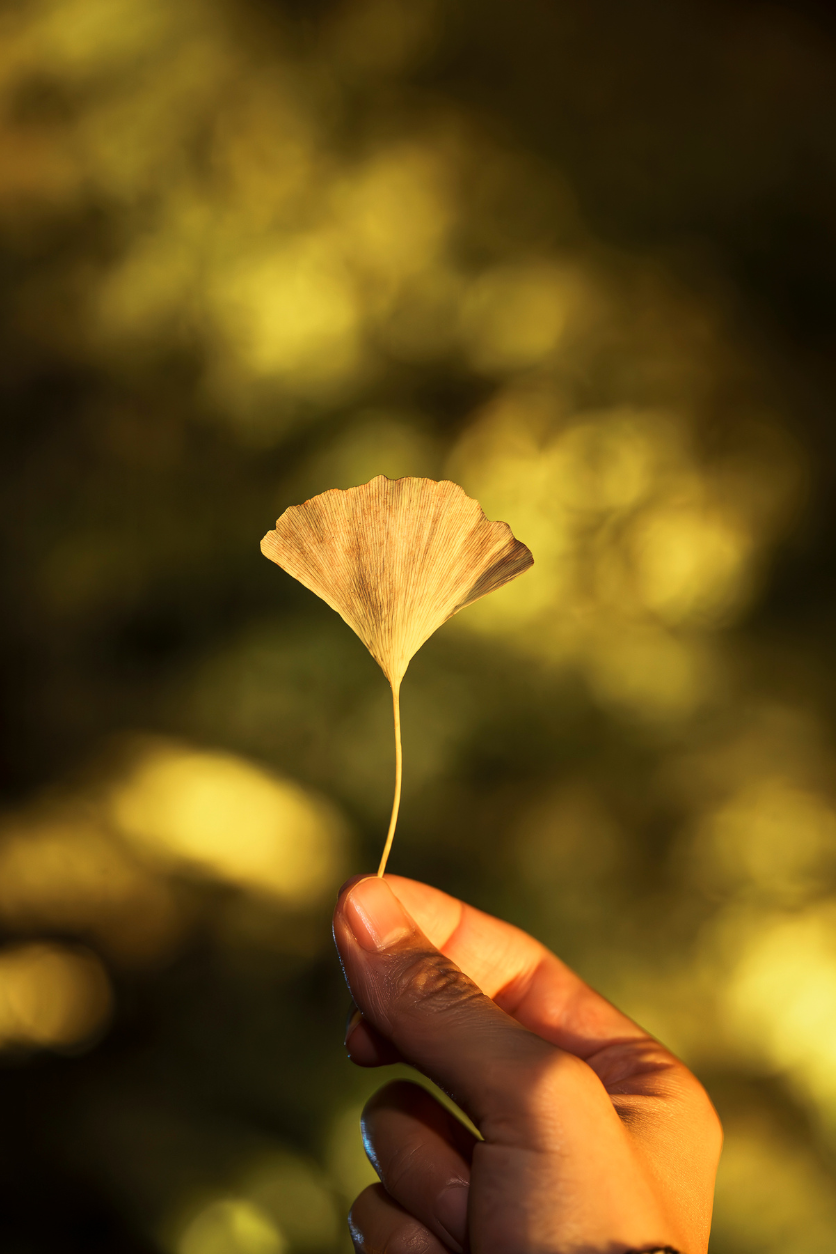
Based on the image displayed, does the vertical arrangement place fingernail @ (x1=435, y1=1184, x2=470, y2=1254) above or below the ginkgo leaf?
below

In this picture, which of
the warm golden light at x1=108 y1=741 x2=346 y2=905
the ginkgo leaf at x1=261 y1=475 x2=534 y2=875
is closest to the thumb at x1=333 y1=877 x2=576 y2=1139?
the ginkgo leaf at x1=261 y1=475 x2=534 y2=875

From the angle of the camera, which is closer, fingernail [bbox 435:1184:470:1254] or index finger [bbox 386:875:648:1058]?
fingernail [bbox 435:1184:470:1254]

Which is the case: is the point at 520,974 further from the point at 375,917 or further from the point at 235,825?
the point at 235,825

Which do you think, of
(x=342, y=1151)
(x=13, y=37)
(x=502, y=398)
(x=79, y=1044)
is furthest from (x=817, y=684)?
(x=13, y=37)

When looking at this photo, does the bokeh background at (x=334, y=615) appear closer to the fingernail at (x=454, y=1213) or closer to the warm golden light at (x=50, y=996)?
the warm golden light at (x=50, y=996)

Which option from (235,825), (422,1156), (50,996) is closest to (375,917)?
(422,1156)

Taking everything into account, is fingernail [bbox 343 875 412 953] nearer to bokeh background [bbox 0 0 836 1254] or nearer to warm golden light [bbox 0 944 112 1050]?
bokeh background [bbox 0 0 836 1254]

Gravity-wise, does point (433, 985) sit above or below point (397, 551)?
below

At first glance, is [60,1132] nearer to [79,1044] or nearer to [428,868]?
[79,1044]
